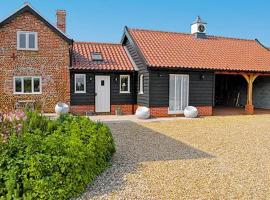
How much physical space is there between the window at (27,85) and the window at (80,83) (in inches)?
86.0

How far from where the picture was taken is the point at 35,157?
525 cm

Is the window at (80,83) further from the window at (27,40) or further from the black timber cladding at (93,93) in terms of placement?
the window at (27,40)

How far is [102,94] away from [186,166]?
12.4 meters

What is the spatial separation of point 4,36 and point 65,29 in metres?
4.39

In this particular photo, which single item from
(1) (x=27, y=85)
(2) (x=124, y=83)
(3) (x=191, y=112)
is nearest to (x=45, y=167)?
(3) (x=191, y=112)

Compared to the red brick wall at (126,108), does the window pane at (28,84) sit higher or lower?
higher

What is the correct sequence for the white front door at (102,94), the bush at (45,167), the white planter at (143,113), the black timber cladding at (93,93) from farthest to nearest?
1. the white front door at (102,94)
2. the black timber cladding at (93,93)
3. the white planter at (143,113)
4. the bush at (45,167)

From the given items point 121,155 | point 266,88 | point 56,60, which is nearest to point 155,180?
point 121,155

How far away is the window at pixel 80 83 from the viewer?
18938mm

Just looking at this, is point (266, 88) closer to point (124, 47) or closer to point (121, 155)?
point (124, 47)

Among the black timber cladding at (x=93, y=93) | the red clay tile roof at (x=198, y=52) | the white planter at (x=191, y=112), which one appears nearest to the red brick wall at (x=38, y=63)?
the black timber cladding at (x=93, y=93)

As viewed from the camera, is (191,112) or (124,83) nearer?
(191,112)

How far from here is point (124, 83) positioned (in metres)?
20.0

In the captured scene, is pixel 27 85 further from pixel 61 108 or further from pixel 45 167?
pixel 45 167
